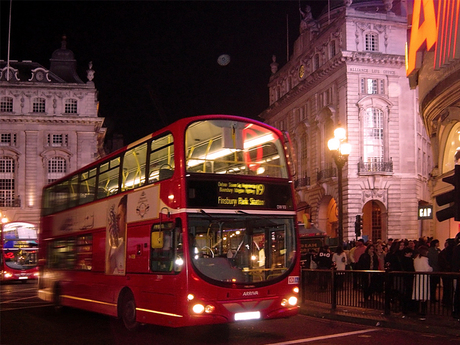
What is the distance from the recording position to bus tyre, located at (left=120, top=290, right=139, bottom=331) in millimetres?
12766

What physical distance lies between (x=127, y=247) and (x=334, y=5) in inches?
1750

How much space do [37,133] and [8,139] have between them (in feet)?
9.99

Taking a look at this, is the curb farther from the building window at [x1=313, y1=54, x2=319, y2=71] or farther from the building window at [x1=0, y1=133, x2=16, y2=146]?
the building window at [x1=0, y1=133, x2=16, y2=146]

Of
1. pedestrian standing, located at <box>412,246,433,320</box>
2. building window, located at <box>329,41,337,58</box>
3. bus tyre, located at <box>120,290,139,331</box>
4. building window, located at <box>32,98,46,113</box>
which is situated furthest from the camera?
building window, located at <box>32,98,46,113</box>

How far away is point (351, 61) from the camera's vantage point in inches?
1722

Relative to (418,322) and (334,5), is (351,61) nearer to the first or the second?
(334,5)

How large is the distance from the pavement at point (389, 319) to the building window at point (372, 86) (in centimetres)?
2935

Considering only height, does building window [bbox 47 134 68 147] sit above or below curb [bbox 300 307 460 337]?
above

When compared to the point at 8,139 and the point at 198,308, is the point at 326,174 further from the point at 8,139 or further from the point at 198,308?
the point at 198,308

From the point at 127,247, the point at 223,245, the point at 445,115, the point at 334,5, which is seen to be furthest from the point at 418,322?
the point at 334,5

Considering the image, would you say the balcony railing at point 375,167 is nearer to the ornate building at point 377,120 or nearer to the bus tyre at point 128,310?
the ornate building at point 377,120

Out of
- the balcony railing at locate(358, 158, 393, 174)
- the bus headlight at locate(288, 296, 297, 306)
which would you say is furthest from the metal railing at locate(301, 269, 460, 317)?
the balcony railing at locate(358, 158, 393, 174)

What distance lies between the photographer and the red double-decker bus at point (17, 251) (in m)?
34.8

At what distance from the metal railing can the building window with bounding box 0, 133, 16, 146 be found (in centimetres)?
5465
